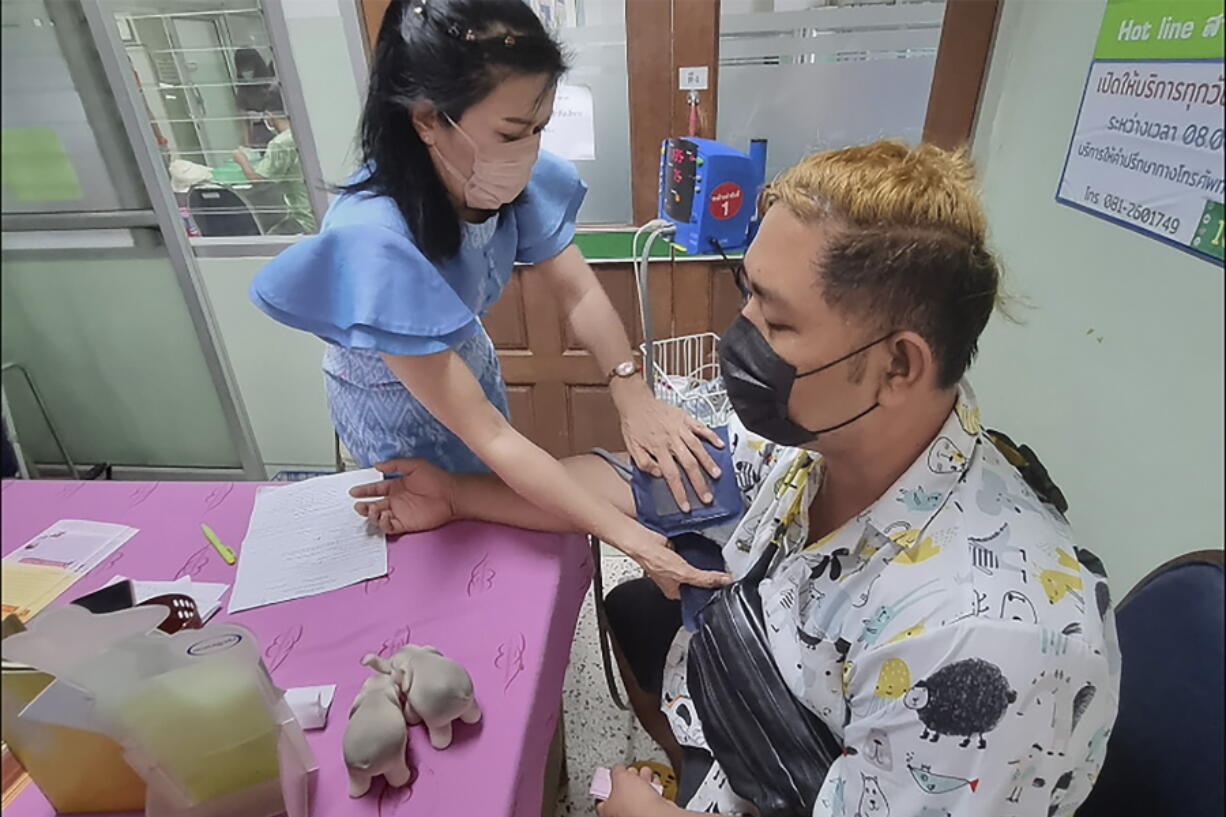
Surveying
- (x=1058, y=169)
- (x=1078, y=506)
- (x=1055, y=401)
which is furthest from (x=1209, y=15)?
(x=1078, y=506)

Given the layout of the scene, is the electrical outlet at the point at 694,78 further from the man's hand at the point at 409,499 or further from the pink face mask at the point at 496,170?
the man's hand at the point at 409,499

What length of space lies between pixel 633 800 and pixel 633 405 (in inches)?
26.6

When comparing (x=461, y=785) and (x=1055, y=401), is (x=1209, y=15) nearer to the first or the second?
(x=1055, y=401)

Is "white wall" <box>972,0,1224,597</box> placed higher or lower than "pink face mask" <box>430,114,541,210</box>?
lower

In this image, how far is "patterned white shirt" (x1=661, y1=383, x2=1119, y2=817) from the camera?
711mm

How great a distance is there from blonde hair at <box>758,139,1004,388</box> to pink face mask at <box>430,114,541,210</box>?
1.55ft

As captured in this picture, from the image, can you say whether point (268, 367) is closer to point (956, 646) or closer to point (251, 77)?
point (251, 77)

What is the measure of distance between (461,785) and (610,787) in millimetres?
460

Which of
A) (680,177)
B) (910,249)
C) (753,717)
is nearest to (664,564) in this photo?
(753,717)

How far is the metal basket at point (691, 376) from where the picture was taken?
1.71 metres

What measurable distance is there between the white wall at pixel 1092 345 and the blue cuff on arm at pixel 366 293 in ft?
2.48

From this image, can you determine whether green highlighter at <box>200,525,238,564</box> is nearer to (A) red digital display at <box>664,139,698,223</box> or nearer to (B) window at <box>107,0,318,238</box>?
(A) red digital display at <box>664,139,698,223</box>

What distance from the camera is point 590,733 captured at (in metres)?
1.82

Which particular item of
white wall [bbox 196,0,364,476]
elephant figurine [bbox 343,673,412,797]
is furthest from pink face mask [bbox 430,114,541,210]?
white wall [bbox 196,0,364,476]
